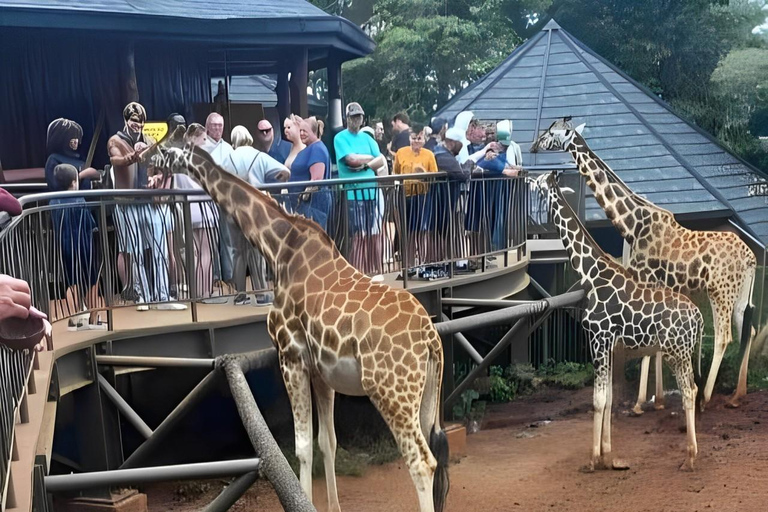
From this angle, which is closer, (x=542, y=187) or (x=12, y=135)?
(x=542, y=187)

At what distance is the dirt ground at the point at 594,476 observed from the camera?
705 centimetres

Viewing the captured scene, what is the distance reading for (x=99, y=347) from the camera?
628cm

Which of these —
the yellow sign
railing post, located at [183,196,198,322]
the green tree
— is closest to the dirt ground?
railing post, located at [183,196,198,322]

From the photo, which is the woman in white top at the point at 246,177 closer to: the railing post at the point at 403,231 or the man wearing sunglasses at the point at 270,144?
the man wearing sunglasses at the point at 270,144

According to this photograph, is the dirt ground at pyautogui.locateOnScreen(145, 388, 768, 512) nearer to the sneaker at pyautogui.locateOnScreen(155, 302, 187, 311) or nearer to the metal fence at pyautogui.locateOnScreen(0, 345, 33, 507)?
the sneaker at pyautogui.locateOnScreen(155, 302, 187, 311)

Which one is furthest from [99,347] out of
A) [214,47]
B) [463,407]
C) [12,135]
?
[214,47]

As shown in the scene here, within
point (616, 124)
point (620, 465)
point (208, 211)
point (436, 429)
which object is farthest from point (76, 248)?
point (616, 124)

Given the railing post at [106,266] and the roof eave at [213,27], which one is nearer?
the railing post at [106,266]

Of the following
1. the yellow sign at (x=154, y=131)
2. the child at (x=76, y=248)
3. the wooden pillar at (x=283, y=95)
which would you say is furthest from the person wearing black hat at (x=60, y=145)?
the wooden pillar at (x=283, y=95)

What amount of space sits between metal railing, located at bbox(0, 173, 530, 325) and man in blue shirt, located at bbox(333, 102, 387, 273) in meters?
0.01

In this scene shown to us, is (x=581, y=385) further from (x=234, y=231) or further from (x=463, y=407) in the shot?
(x=234, y=231)

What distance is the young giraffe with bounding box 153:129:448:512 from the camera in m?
5.30

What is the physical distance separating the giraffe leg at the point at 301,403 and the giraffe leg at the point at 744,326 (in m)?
4.72

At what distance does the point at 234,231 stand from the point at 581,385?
17.9 ft
